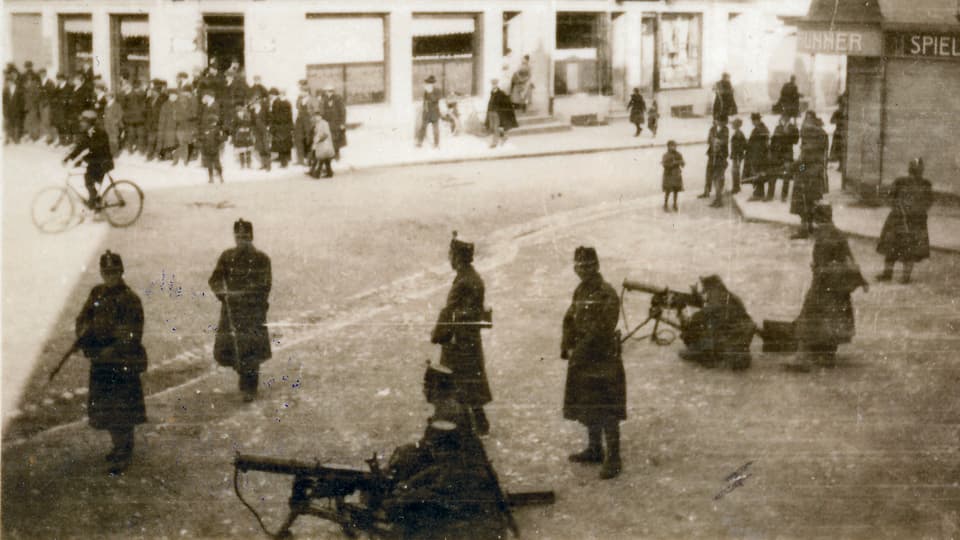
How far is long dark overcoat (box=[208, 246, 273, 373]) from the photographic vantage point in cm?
912

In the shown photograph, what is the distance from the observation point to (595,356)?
7.71m

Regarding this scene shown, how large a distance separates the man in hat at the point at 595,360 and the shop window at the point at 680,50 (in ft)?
85.0

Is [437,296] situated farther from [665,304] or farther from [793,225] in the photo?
[793,225]

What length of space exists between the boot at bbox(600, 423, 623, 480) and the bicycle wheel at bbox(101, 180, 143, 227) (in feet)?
32.4

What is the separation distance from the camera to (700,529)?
6.71 meters

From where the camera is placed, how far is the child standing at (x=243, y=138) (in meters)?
20.5

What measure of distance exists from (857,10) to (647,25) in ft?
53.8

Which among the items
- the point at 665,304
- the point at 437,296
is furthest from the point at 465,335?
the point at 437,296

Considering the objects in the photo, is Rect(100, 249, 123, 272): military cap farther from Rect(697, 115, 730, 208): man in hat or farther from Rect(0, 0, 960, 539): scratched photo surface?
Rect(697, 115, 730, 208): man in hat

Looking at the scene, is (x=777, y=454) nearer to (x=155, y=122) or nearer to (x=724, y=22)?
(x=155, y=122)

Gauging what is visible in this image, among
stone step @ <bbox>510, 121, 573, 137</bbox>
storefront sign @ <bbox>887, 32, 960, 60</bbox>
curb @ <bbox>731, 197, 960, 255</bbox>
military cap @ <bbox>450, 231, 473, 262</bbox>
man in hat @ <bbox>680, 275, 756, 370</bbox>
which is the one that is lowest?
man in hat @ <bbox>680, 275, 756, 370</bbox>

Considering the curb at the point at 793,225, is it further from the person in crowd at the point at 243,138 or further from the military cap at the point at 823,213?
the person in crowd at the point at 243,138

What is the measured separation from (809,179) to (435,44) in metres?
14.6

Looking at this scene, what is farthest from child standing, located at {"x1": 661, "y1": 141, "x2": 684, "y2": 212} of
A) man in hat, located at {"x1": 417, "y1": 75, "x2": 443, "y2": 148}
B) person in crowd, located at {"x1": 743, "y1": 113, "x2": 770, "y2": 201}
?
man in hat, located at {"x1": 417, "y1": 75, "x2": 443, "y2": 148}
